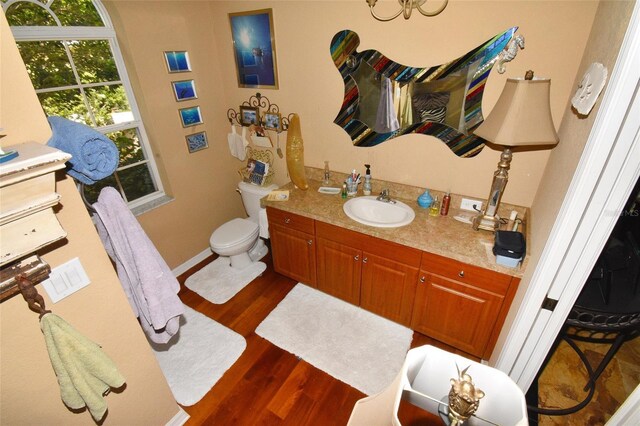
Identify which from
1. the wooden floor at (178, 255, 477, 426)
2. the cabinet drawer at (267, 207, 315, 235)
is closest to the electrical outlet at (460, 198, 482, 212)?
the wooden floor at (178, 255, 477, 426)

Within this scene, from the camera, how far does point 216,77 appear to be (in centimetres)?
282

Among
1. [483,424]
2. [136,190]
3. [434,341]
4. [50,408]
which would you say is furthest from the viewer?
[136,190]

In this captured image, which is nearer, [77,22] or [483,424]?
[483,424]

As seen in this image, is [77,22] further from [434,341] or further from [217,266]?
[434,341]

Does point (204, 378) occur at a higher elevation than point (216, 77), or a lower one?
lower

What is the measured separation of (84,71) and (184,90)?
27.2 inches

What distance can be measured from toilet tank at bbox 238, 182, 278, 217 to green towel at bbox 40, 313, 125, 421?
1.91m

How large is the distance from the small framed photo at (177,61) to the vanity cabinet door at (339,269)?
6.16 ft

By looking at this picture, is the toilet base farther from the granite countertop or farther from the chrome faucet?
the chrome faucet

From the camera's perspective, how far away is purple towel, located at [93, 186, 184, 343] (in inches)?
49.0

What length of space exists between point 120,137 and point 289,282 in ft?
6.21

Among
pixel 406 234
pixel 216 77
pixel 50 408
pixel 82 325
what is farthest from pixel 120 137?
pixel 406 234

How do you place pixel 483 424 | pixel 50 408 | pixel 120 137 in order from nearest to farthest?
pixel 483 424 → pixel 50 408 → pixel 120 137

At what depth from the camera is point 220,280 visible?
283 centimetres
